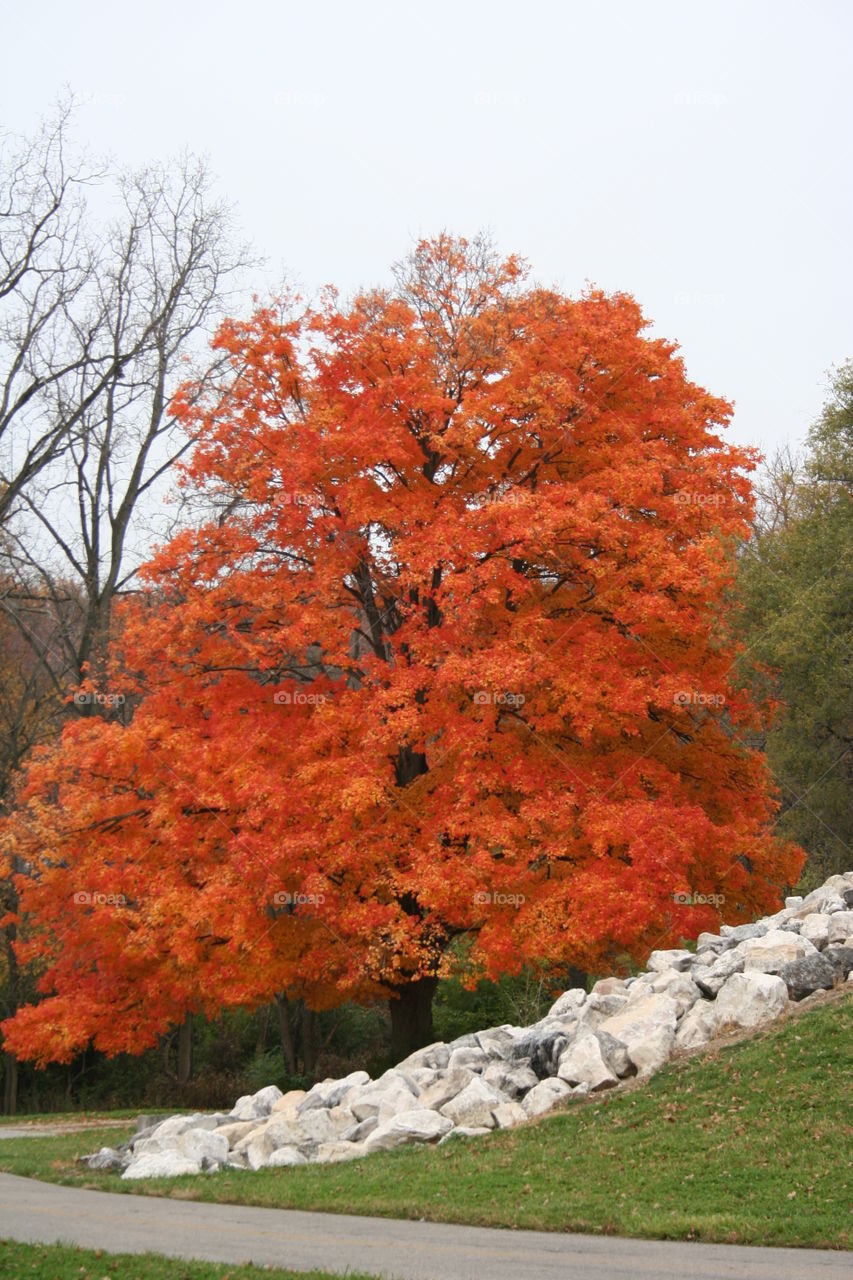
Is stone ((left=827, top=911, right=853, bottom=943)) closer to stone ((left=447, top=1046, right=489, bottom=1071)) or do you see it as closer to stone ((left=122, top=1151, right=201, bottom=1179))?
stone ((left=447, top=1046, right=489, bottom=1071))

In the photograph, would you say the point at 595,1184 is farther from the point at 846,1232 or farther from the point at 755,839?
the point at 755,839

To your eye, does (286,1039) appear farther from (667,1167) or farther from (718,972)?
(667,1167)

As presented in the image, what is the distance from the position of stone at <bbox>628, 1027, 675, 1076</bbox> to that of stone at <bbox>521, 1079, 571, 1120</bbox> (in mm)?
863

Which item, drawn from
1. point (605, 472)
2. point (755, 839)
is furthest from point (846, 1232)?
point (605, 472)

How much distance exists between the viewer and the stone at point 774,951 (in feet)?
48.9

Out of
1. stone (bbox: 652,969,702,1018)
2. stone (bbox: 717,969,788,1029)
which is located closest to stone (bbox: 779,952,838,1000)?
stone (bbox: 717,969,788,1029)

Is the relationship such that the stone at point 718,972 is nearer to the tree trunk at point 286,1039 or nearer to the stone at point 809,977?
the stone at point 809,977

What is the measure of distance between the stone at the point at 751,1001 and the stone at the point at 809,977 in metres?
0.23

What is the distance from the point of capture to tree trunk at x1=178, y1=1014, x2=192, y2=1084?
2891 centimetres

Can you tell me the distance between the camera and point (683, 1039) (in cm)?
1405

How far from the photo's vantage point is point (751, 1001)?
1397cm
